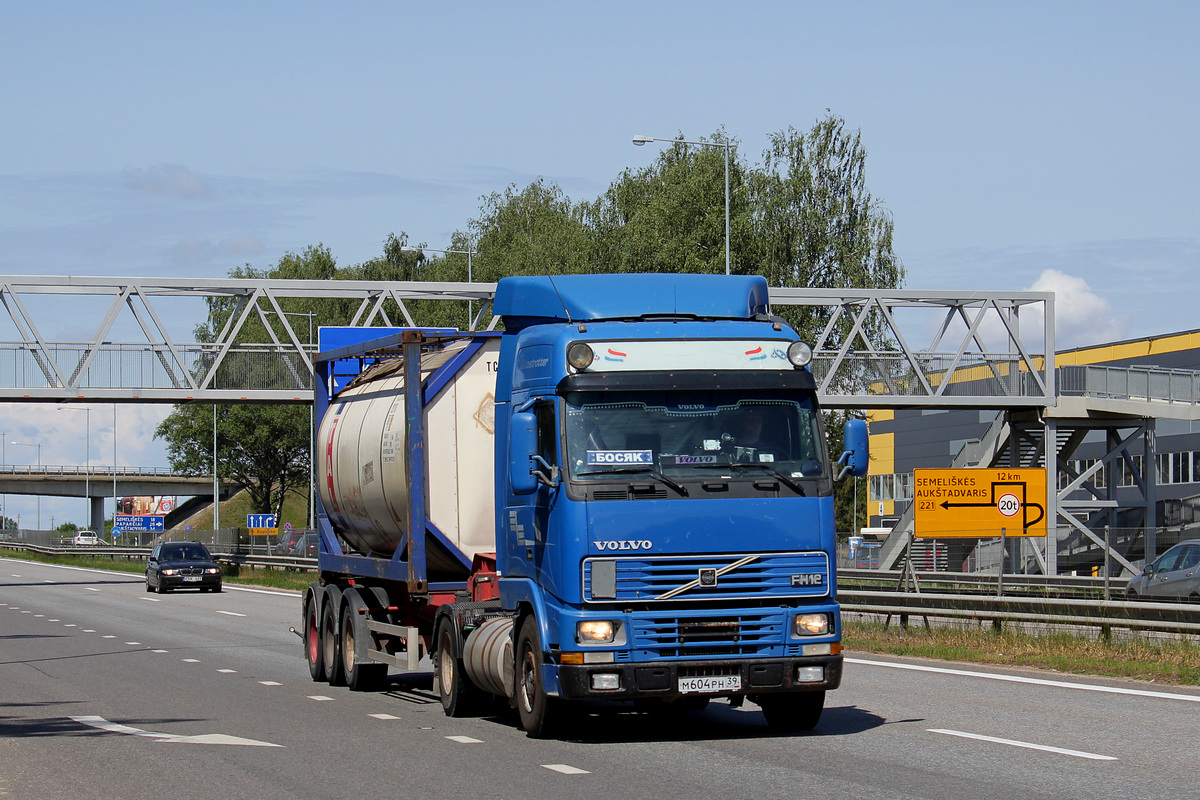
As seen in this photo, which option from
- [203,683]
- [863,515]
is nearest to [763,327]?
[203,683]

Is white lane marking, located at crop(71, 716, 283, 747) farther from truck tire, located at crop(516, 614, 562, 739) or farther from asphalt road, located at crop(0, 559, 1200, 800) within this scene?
truck tire, located at crop(516, 614, 562, 739)

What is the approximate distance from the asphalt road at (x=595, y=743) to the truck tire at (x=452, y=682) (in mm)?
178

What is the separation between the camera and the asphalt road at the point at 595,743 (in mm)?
9609

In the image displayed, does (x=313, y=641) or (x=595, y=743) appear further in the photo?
(x=313, y=641)

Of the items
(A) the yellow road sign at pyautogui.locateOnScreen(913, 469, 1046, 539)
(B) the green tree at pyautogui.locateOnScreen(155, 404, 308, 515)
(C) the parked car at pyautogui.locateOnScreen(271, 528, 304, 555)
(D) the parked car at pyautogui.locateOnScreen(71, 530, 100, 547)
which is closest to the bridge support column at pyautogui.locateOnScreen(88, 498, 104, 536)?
(D) the parked car at pyautogui.locateOnScreen(71, 530, 100, 547)

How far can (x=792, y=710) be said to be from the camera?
40.2 ft

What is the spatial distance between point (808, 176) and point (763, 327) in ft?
172

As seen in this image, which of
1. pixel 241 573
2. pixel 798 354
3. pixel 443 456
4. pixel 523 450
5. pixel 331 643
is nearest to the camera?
pixel 523 450

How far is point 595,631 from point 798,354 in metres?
2.60

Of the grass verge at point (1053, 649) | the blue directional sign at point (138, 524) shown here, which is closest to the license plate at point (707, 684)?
the grass verge at point (1053, 649)

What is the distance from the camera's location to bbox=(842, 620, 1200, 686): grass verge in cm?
1670

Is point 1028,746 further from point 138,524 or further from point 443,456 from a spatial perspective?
point 138,524

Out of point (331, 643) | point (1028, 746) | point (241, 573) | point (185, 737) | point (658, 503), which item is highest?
point (658, 503)

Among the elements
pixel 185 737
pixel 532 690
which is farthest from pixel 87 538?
pixel 532 690
